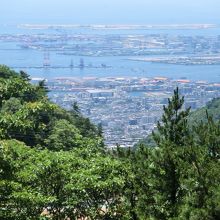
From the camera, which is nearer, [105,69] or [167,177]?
[167,177]

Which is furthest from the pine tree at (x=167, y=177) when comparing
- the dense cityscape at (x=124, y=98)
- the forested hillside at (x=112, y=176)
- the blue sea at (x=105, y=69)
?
the blue sea at (x=105, y=69)

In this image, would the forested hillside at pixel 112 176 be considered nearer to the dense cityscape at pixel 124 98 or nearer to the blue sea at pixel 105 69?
the dense cityscape at pixel 124 98

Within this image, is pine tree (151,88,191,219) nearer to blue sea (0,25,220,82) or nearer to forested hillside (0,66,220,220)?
forested hillside (0,66,220,220)

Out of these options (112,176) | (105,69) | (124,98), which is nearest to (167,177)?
(112,176)

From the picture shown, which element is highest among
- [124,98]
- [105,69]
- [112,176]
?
[112,176]

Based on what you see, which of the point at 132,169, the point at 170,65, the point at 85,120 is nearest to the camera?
the point at 132,169

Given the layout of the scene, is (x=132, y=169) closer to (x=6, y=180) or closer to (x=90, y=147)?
(x=90, y=147)

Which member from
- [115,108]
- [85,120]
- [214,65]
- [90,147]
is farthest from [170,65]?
[90,147]

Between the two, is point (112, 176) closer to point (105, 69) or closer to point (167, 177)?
point (167, 177)
